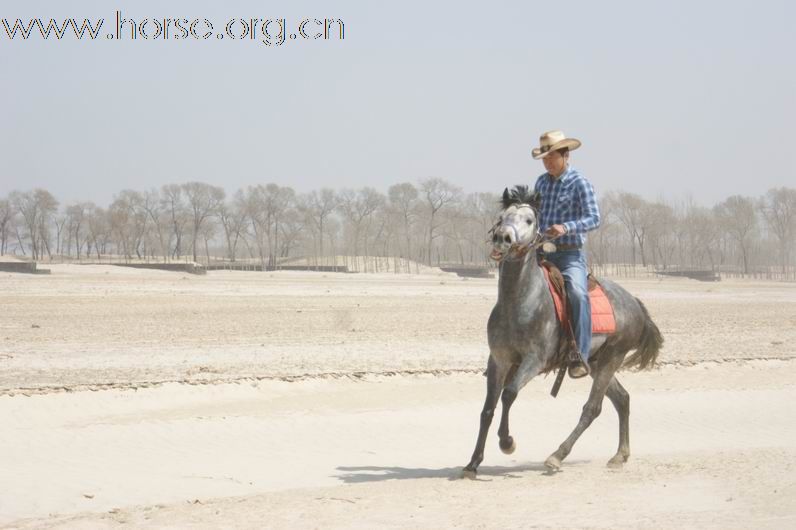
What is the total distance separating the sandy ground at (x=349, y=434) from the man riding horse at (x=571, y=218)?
132cm

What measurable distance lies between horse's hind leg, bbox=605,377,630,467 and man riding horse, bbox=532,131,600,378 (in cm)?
110

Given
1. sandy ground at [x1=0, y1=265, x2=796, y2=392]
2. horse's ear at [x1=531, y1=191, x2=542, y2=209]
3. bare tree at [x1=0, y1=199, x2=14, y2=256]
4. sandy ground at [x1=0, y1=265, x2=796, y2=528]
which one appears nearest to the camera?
sandy ground at [x1=0, y1=265, x2=796, y2=528]

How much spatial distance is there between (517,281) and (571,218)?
1.09 m

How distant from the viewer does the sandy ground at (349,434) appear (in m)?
7.50

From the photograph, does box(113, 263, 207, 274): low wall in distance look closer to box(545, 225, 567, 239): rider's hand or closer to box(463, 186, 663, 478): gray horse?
box(463, 186, 663, 478): gray horse

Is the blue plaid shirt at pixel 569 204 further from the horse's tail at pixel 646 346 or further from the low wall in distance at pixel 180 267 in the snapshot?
the low wall in distance at pixel 180 267

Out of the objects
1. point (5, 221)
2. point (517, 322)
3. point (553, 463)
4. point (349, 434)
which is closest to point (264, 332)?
point (349, 434)

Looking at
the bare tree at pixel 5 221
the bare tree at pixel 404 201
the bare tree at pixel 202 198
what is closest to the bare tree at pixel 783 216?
the bare tree at pixel 404 201

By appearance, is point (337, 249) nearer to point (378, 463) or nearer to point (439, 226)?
point (439, 226)

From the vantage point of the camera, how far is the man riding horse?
8.99 m

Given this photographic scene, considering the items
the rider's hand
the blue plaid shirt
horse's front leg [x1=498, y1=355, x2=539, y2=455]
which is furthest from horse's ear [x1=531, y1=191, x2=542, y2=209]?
horse's front leg [x1=498, y1=355, x2=539, y2=455]

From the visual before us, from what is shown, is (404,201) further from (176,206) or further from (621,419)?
(621,419)

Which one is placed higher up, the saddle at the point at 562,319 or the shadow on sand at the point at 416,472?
the saddle at the point at 562,319

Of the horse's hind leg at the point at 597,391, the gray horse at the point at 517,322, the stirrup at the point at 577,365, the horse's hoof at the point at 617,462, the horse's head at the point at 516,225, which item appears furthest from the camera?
the horse's hind leg at the point at 597,391
